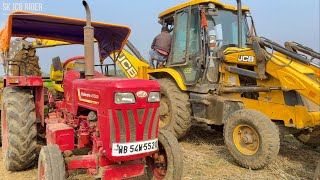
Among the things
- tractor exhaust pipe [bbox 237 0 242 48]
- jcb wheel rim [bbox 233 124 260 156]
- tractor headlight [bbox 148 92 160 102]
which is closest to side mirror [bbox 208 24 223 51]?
tractor exhaust pipe [bbox 237 0 242 48]

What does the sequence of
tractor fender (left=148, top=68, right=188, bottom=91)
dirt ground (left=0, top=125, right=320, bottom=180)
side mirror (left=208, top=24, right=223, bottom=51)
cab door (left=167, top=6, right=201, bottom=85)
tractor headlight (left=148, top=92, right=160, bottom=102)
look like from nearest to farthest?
tractor headlight (left=148, top=92, right=160, bottom=102) → dirt ground (left=0, top=125, right=320, bottom=180) → side mirror (left=208, top=24, right=223, bottom=51) → cab door (left=167, top=6, right=201, bottom=85) → tractor fender (left=148, top=68, right=188, bottom=91)

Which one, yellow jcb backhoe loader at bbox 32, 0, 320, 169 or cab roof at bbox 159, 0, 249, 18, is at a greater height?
cab roof at bbox 159, 0, 249, 18

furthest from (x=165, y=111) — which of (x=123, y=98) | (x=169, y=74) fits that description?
(x=123, y=98)

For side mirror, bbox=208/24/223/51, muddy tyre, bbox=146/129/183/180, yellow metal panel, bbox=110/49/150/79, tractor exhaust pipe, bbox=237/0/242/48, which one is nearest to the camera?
muddy tyre, bbox=146/129/183/180

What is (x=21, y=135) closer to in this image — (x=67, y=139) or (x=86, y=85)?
(x=67, y=139)

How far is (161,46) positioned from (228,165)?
9.59ft

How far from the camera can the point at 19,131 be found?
4344 millimetres

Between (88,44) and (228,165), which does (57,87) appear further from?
(228,165)

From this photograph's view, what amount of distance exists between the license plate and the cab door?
9.43 feet

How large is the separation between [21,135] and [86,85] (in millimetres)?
1265

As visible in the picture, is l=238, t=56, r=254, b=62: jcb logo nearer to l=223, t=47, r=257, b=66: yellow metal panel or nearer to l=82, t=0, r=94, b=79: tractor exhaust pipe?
l=223, t=47, r=257, b=66: yellow metal panel

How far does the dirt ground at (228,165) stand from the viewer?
4.46 m

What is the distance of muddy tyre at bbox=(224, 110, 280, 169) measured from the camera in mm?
4516

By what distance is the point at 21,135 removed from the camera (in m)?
4.35
